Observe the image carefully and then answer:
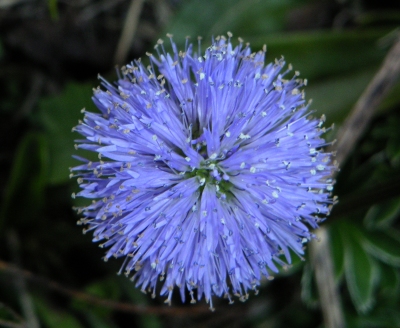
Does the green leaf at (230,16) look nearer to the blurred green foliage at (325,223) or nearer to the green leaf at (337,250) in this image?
the blurred green foliage at (325,223)

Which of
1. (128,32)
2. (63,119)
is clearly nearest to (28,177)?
(63,119)

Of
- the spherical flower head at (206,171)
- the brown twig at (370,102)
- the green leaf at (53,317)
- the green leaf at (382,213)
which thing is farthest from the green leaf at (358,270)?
the green leaf at (53,317)

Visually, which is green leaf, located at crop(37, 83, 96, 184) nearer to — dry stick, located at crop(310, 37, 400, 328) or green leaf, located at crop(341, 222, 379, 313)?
dry stick, located at crop(310, 37, 400, 328)

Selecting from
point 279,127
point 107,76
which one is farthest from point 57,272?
point 279,127

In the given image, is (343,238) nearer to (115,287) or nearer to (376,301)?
(376,301)

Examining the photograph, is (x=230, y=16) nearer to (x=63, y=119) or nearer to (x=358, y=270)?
(x=63, y=119)

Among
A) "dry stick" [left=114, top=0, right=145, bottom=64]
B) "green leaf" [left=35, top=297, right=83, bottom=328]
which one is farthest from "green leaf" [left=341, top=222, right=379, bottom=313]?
"dry stick" [left=114, top=0, right=145, bottom=64]
